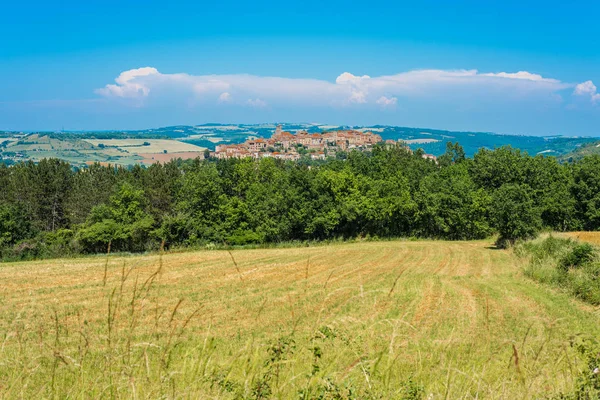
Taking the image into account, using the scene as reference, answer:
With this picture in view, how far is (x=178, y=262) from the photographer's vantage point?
30.0m

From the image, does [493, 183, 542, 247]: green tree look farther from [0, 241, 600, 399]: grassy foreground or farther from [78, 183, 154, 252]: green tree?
[78, 183, 154, 252]: green tree

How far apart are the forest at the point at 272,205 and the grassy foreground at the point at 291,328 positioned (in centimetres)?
1209

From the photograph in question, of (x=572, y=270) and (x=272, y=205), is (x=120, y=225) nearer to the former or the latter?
(x=272, y=205)

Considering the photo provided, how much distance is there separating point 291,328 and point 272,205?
47316 millimetres

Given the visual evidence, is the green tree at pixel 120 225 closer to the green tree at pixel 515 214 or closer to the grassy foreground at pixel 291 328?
the grassy foreground at pixel 291 328

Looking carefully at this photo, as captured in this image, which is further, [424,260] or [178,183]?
[178,183]

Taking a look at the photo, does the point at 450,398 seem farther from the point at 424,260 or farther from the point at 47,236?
the point at 47,236

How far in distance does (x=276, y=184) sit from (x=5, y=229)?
105 feet

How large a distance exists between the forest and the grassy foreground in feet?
39.7

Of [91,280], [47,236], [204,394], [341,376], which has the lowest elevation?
[47,236]

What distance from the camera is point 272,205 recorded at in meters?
53.6

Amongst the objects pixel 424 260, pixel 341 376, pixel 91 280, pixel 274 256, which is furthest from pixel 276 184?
pixel 341 376

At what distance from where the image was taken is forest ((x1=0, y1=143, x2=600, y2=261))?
50.2m

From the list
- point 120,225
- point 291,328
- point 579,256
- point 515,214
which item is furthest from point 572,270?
point 120,225
